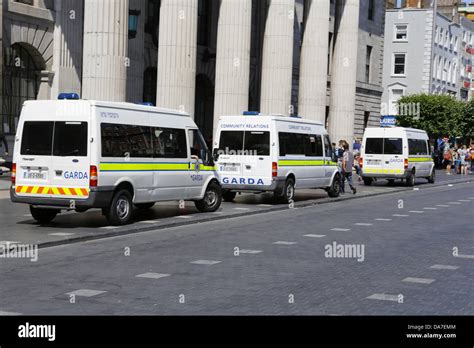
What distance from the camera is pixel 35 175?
15.2m

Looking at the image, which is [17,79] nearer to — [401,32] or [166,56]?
[166,56]

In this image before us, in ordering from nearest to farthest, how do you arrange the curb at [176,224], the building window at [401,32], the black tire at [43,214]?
the curb at [176,224], the black tire at [43,214], the building window at [401,32]

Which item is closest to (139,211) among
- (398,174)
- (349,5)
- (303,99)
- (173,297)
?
(173,297)

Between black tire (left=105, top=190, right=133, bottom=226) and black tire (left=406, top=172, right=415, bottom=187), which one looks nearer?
black tire (left=105, top=190, right=133, bottom=226)

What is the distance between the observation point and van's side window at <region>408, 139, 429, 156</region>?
32.8 meters

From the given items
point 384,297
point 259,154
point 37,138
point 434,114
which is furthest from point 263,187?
point 434,114

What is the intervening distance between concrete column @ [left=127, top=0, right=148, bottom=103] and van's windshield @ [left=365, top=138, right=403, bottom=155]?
32.6 feet

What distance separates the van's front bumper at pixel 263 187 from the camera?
2138 cm

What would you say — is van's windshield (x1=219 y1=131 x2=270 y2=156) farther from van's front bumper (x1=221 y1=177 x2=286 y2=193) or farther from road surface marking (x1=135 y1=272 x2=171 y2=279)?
road surface marking (x1=135 y1=272 x2=171 y2=279)

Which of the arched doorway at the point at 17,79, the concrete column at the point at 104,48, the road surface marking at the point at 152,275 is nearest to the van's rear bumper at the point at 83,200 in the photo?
the road surface marking at the point at 152,275

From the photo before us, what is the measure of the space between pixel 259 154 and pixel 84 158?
748cm

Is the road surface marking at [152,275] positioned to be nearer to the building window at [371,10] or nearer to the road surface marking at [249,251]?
the road surface marking at [249,251]

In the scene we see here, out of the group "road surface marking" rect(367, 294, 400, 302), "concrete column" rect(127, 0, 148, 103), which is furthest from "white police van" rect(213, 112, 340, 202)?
"road surface marking" rect(367, 294, 400, 302)

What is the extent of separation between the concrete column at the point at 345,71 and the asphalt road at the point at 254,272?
23475 mm
